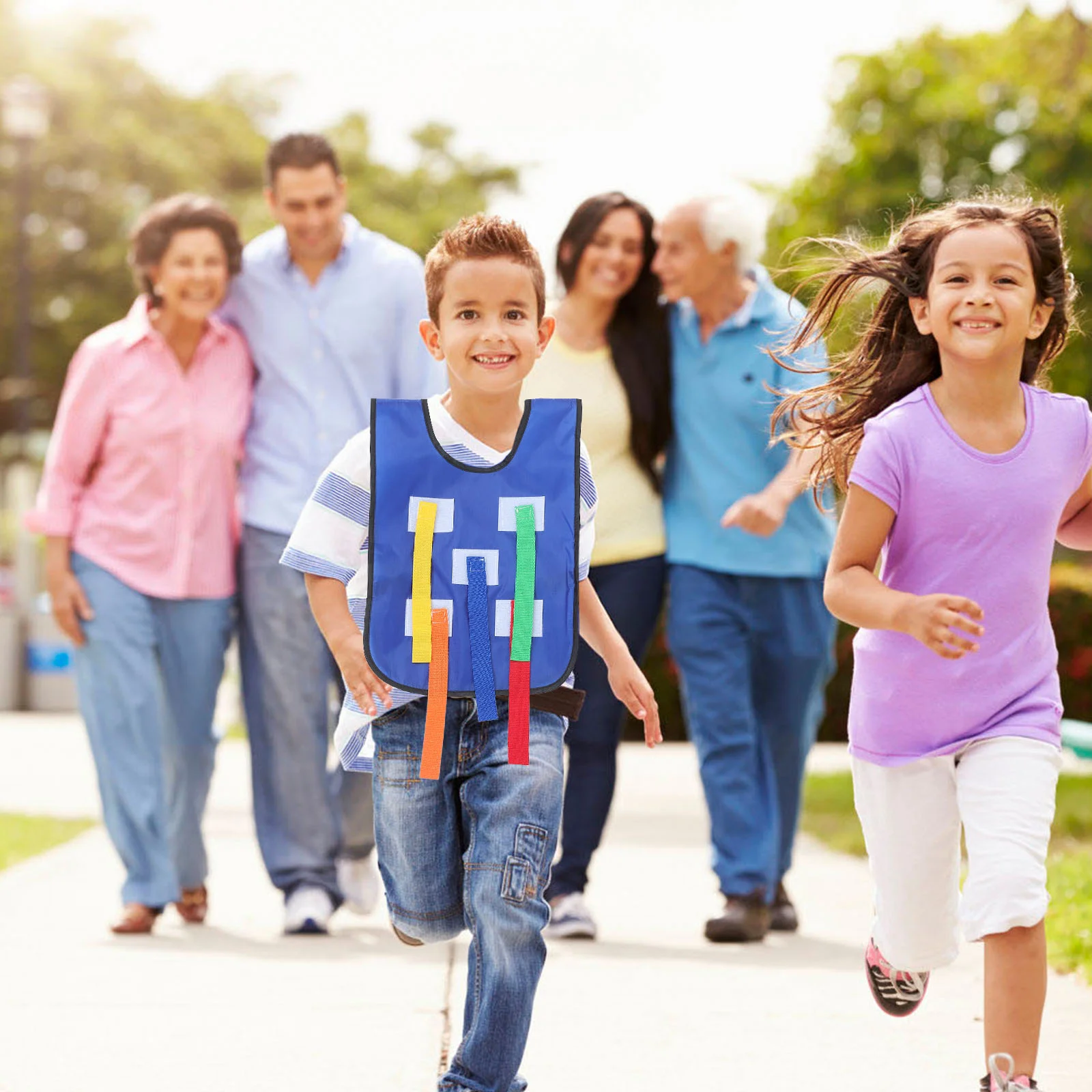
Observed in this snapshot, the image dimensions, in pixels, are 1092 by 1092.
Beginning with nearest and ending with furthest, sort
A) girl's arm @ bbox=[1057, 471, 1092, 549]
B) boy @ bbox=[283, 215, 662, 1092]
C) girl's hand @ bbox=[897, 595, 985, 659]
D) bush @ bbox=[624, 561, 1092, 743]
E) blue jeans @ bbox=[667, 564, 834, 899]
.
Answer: girl's hand @ bbox=[897, 595, 985, 659], boy @ bbox=[283, 215, 662, 1092], girl's arm @ bbox=[1057, 471, 1092, 549], blue jeans @ bbox=[667, 564, 834, 899], bush @ bbox=[624, 561, 1092, 743]

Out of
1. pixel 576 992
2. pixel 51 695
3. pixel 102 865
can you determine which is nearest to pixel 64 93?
pixel 51 695

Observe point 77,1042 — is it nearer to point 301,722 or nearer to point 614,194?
point 301,722

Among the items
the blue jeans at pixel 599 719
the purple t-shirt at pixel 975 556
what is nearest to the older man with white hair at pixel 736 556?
the blue jeans at pixel 599 719

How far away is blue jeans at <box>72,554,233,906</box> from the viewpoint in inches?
233

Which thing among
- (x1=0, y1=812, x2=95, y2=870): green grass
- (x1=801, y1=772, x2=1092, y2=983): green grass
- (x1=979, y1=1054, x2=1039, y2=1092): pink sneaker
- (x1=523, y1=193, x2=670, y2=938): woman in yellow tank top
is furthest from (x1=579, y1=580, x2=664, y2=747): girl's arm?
(x1=0, y1=812, x2=95, y2=870): green grass

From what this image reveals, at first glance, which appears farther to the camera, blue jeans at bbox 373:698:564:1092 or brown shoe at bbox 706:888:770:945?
brown shoe at bbox 706:888:770:945

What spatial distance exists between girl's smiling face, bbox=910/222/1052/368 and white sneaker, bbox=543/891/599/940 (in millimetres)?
2592

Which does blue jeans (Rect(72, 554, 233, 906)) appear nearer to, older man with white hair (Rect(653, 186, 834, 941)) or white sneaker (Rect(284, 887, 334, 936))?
white sneaker (Rect(284, 887, 334, 936))

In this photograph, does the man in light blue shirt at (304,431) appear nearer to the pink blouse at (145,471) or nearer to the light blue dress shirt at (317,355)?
the light blue dress shirt at (317,355)

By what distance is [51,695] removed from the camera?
705 inches

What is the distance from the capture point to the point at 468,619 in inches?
140

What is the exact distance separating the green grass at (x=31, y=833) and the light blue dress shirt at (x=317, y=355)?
2224mm

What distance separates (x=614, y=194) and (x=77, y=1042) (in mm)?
3113

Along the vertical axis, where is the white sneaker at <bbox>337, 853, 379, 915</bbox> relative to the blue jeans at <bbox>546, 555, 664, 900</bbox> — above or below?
below
